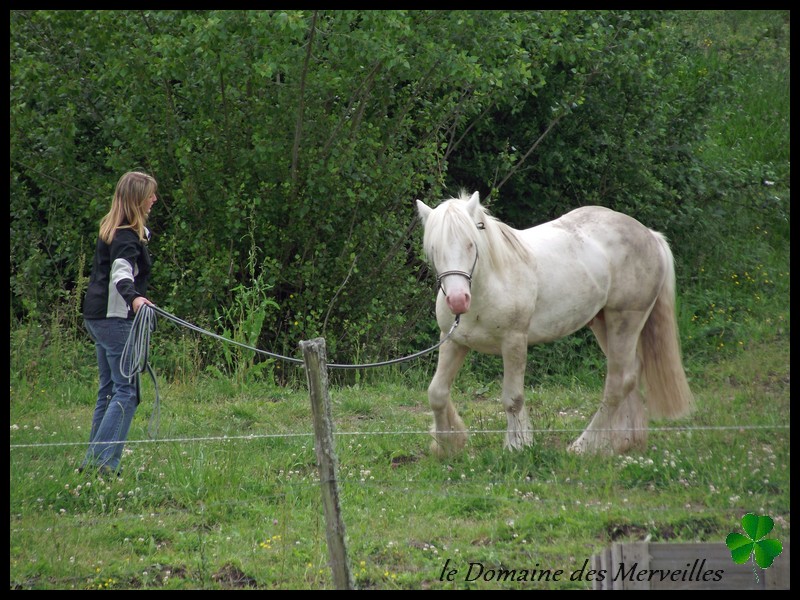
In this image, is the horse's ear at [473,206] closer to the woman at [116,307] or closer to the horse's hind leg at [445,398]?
the horse's hind leg at [445,398]

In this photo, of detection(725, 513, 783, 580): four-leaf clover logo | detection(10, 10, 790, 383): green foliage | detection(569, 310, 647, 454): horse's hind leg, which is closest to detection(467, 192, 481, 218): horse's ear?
detection(569, 310, 647, 454): horse's hind leg

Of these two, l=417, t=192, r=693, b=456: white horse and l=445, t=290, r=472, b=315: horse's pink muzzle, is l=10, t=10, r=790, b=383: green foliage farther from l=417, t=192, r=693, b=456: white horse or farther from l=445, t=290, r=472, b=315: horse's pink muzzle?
l=445, t=290, r=472, b=315: horse's pink muzzle

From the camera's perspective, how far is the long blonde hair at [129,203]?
209 inches

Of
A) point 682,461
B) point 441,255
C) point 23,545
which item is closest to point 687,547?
point 682,461

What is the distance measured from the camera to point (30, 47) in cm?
862

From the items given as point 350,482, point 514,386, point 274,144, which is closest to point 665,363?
point 514,386

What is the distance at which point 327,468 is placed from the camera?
377 centimetres

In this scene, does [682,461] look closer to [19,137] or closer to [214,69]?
[214,69]

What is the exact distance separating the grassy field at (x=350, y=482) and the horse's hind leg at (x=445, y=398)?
108 mm

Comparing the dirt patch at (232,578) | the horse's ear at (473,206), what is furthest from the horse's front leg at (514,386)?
the dirt patch at (232,578)

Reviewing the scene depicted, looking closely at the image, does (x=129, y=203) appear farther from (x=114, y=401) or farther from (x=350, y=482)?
(x=350, y=482)

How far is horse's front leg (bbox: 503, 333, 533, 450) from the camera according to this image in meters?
5.77

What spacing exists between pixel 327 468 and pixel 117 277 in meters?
2.14
